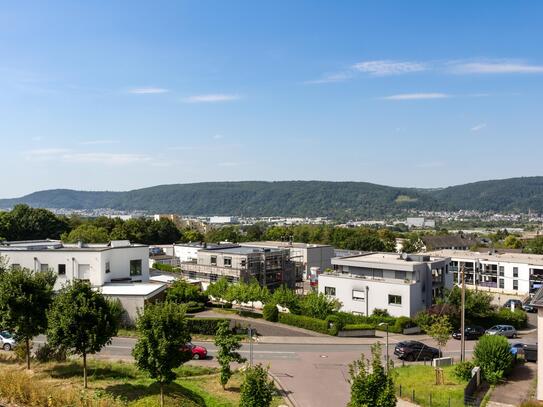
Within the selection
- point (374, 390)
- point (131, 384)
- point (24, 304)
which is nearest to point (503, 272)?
point (131, 384)

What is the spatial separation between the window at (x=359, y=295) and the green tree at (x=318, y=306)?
416cm

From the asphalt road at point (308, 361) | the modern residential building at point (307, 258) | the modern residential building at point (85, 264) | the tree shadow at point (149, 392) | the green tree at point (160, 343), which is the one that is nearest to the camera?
the green tree at point (160, 343)

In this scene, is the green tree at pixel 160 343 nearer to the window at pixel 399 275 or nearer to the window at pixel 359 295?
the window at pixel 359 295

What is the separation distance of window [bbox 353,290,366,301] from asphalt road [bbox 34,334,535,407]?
30.8 ft

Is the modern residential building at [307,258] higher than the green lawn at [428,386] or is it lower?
higher

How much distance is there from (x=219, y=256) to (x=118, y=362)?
108 ft

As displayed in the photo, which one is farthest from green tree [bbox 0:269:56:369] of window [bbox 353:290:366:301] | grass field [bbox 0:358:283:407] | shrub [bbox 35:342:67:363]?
window [bbox 353:290:366:301]

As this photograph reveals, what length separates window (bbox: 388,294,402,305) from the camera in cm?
5034

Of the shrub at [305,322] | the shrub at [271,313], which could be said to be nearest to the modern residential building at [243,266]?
the shrub at [271,313]

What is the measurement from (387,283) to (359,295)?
135 inches

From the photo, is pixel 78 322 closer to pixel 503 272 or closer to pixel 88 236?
pixel 503 272

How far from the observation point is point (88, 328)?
2697 centimetres

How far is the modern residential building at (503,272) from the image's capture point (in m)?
70.2

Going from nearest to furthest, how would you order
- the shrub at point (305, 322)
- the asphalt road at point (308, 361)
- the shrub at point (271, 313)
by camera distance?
the asphalt road at point (308, 361), the shrub at point (305, 322), the shrub at point (271, 313)
